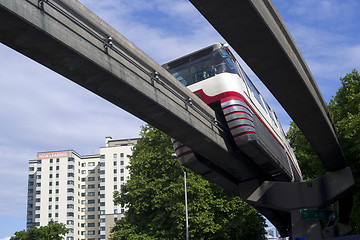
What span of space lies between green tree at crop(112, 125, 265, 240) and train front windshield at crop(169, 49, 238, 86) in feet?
53.0

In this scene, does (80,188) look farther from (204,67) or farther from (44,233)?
(204,67)

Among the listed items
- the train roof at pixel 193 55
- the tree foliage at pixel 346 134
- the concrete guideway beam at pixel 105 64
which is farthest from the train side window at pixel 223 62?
the tree foliage at pixel 346 134

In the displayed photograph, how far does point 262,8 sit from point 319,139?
35.7 feet

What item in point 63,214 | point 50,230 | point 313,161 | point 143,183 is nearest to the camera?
point 313,161

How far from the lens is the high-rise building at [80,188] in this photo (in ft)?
443

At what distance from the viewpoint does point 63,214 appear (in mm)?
138375

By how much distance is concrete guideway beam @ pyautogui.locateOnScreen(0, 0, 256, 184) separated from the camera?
9359 mm

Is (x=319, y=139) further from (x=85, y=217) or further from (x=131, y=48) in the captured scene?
(x=85, y=217)

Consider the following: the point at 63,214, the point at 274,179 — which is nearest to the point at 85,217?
the point at 63,214

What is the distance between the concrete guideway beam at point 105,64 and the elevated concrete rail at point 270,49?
3.06m

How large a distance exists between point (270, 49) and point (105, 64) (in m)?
4.04

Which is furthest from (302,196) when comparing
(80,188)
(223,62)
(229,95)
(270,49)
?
(80,188)

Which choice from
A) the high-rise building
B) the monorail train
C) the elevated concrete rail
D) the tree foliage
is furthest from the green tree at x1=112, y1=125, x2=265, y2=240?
the high-rise building

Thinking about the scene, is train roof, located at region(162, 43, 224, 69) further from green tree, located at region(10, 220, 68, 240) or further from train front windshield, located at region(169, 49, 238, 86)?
green tree, located at region(10, 220, 68, 240)
